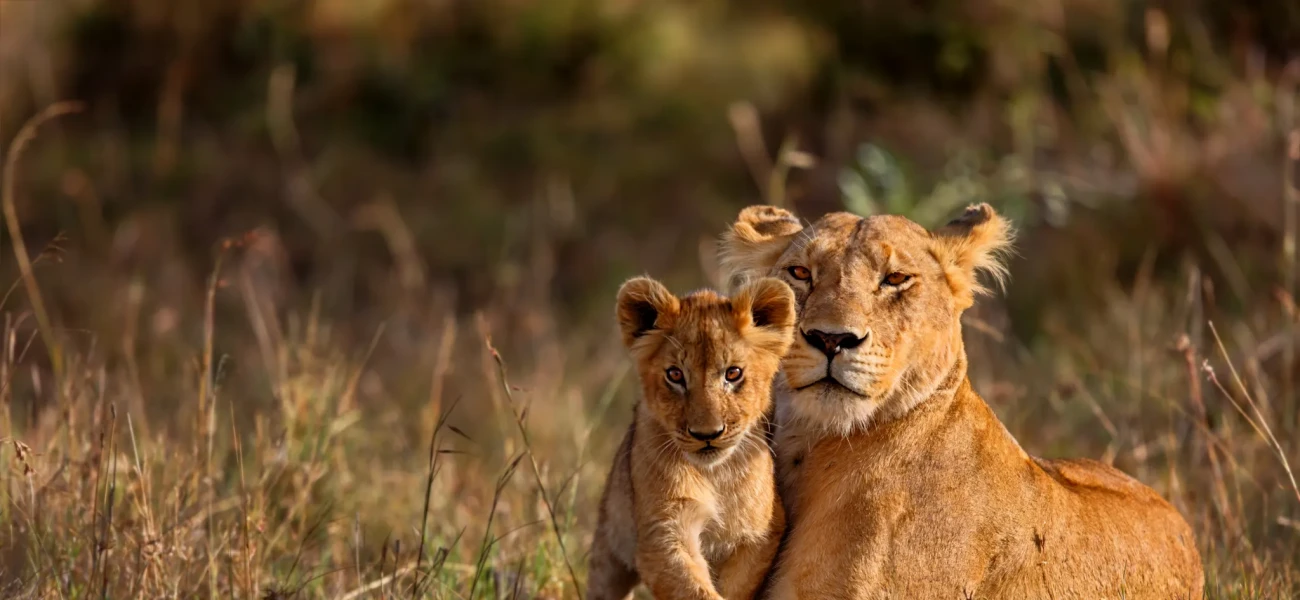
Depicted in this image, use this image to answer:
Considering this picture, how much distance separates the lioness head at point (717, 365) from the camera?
4430 millimetres

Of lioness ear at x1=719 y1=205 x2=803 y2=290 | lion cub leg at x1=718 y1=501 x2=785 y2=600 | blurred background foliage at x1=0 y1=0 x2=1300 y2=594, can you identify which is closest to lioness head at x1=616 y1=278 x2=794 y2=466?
lion cub leg at x1=718 y1=501 x2=785 y2=600

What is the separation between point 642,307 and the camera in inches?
185

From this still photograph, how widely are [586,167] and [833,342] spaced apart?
35.1ft

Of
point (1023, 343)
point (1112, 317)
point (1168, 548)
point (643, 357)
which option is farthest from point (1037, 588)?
point (1023, 343)

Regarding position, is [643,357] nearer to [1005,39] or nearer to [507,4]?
[1005,39]

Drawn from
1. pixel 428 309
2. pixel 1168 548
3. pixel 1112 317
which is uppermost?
pixel 1168 548

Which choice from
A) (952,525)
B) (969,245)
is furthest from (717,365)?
(969,245)

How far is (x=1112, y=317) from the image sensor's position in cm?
1010

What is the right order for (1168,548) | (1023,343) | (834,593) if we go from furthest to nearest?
(1023,343) < (1168,548) < (834,593)

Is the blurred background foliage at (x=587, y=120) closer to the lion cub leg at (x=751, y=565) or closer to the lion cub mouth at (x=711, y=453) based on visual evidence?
the lion cub leg at (x=751, y=565)

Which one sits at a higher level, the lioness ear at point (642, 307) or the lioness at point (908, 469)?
the lioness ear at point (642, 307)

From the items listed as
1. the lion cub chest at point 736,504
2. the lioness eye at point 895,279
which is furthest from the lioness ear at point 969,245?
the lion cub chest at point 736,504

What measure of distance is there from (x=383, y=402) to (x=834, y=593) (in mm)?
6220

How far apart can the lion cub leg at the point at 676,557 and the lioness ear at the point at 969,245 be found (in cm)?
107
